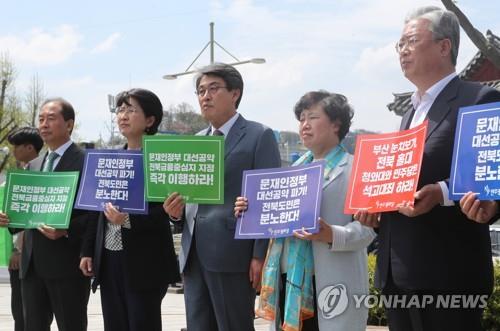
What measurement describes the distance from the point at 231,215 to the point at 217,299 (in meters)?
0.48

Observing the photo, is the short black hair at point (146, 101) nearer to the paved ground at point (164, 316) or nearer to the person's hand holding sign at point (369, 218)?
the person's hand holding sign at point (369, 218)

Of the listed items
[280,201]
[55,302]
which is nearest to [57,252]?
[55,302]

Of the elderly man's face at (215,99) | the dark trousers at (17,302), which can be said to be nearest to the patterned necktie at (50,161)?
the dark trousers at (17,302)

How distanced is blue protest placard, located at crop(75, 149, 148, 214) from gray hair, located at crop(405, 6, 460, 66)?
1.91 m

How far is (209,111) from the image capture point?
4.47 m

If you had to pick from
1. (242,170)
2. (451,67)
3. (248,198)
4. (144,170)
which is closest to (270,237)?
(248,198)

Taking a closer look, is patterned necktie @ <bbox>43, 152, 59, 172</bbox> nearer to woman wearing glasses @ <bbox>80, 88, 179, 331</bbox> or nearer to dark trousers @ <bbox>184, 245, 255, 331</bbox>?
woman wearing glasses @ <bbox>80, 88, 179, 331</bbox>

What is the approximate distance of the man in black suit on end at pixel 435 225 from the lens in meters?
3.24

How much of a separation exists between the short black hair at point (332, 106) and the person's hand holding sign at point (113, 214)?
1206 mm

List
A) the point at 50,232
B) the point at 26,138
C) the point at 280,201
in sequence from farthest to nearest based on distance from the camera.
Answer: the point at 26,138, the point at 50,232, the point at 280,201

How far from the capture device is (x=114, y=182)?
15.1 ft

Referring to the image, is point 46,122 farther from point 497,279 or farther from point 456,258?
point 497,279

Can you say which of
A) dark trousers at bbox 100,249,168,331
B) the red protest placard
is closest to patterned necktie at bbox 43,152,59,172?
dark trousers at bbox 100,249,168,331

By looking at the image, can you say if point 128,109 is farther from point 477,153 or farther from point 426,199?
point 477,153
